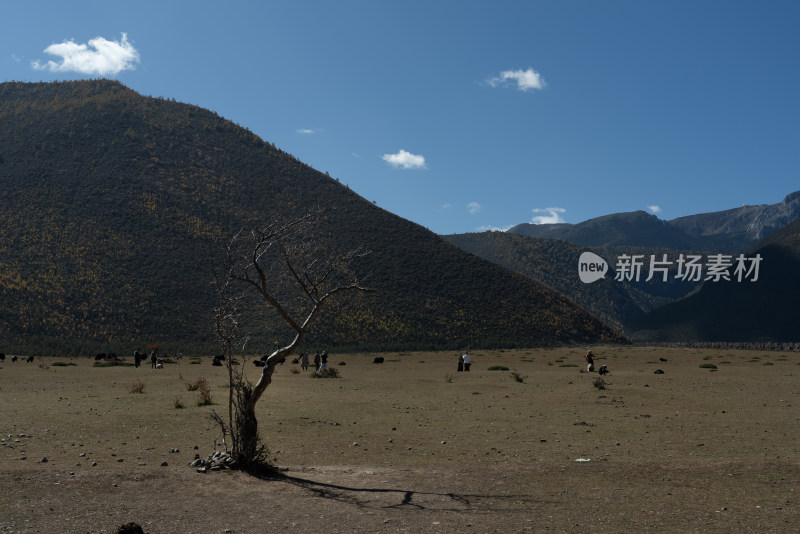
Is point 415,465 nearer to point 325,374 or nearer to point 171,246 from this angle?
point 325,374

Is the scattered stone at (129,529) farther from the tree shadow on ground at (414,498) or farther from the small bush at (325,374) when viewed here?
the small bush at (325,374)

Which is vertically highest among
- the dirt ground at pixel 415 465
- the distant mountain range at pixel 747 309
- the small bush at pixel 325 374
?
the distant mountain range at pixel 747 309

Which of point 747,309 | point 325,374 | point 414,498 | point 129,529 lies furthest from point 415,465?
point 747,309

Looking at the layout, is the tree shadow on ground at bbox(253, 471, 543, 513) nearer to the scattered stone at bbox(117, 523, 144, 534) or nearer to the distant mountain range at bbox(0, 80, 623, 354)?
the scattered stone at bbox(117, 523, 144, 534)

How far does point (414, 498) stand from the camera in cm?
986

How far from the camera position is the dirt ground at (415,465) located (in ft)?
28.6

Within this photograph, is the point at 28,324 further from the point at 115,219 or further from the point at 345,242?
the point at 345,242

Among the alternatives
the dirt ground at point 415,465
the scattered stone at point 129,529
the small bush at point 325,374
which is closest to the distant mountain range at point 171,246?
the small bush at point 325,374

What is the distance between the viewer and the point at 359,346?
252ft

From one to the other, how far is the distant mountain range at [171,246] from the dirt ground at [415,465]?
152 ft

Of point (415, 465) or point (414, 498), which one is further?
point (415, 465)

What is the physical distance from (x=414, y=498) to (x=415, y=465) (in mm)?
2739

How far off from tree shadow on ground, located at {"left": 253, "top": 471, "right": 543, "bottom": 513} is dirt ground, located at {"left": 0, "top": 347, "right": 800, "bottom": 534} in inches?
1.3

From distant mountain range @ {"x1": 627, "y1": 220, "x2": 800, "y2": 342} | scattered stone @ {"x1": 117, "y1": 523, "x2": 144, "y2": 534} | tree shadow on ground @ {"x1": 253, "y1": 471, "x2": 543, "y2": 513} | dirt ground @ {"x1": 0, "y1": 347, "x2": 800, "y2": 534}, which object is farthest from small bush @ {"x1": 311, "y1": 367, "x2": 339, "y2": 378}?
distant mountain range @ {"x1": 627, "y1": 220, "x2": 800, "y2": 342}
